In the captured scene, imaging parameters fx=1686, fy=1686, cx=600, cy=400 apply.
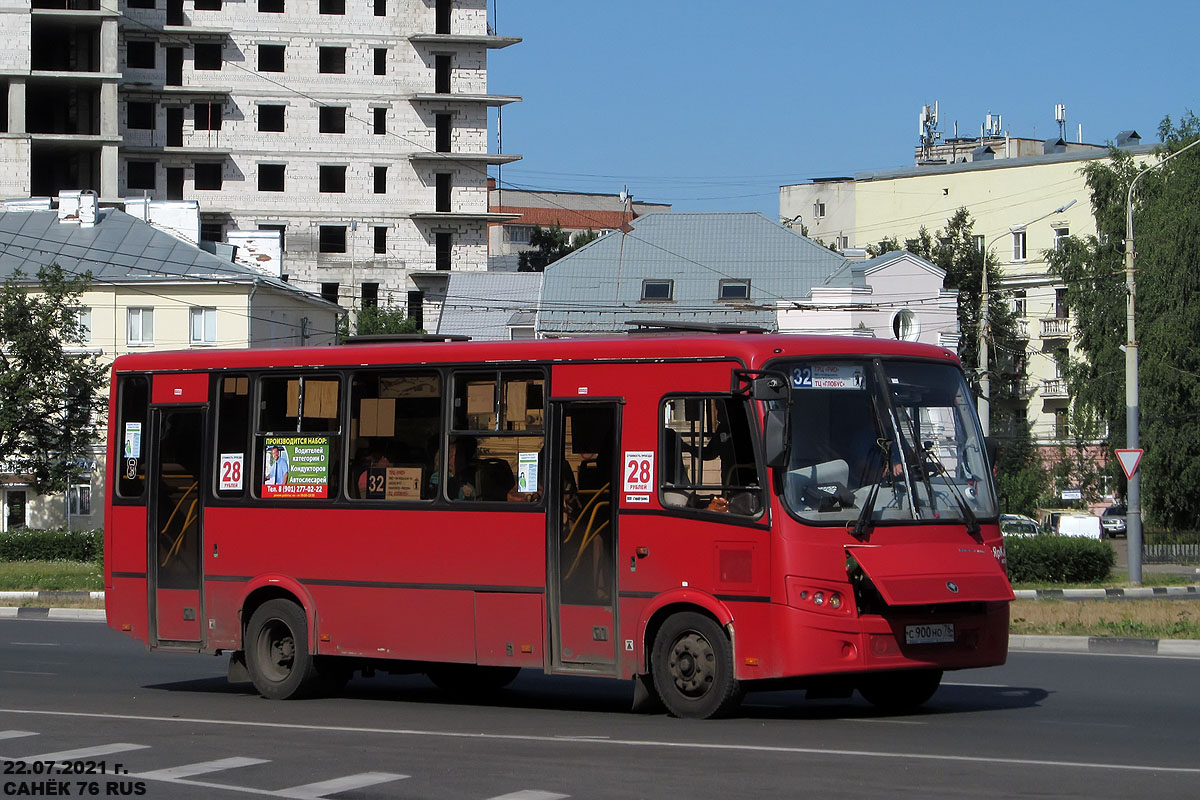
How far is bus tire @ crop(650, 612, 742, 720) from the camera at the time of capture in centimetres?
1270

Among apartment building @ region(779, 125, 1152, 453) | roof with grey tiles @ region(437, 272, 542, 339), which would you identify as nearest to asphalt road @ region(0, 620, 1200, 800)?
roof with grey tiles @ region(437, 272, 542, 339)

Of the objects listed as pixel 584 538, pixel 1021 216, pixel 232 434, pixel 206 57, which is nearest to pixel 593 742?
pixel 584 538

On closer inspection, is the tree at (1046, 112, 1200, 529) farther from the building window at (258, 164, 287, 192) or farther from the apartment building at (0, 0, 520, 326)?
the building window at (258, 164, 287, 192)

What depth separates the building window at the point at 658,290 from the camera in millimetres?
68812

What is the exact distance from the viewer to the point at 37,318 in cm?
5294

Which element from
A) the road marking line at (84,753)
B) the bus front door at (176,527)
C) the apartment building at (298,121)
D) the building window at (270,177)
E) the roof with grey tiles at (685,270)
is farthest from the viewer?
the building window at (270,177)

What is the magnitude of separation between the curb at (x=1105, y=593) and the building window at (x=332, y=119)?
224ft

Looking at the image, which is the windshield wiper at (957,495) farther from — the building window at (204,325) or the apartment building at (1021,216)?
the apartment building at (1021,216)

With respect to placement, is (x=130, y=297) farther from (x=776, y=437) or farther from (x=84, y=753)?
(x=776, y=437)

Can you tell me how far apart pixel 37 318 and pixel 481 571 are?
139 ft

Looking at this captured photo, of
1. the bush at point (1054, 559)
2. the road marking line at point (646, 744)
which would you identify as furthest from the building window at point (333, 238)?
the road marking line at point (646, 744)

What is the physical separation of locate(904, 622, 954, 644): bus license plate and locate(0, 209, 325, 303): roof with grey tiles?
51538 mm

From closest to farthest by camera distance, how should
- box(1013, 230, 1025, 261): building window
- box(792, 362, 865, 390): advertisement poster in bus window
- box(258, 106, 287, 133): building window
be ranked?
box(792, 362, 865, 390): advertisement poster in bus window
box(1013, 230, 1025, 261): building window
box(258, 106, 287, 133): building window

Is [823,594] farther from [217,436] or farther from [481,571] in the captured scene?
[217,436]
